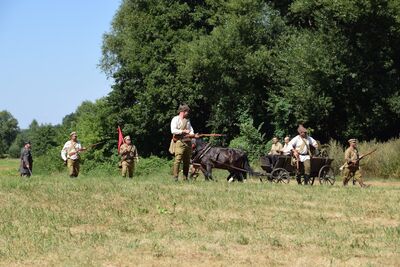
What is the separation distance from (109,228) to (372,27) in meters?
25.0

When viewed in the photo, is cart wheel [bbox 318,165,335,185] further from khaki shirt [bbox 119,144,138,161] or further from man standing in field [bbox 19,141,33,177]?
man standing in field [bbox 19,141,33,177]

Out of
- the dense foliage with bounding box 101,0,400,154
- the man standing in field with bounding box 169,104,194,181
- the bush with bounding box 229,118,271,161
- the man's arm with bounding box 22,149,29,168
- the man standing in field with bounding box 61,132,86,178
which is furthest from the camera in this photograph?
the bush with bounding box 229,118,271,161

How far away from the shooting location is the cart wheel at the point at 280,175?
22.1 metres

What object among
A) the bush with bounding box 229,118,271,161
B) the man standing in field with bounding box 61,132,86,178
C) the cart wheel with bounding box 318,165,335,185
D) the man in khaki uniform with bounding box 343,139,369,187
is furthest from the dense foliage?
the man standing in field with bounding box 61,132,86,178

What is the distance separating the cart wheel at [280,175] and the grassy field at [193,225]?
6471 millimetres

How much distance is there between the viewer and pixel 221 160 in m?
21.9

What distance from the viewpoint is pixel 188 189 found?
14.3m

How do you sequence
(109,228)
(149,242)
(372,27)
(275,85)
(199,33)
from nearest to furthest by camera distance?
(149,242), (109,228), (372,27), (275,85), (199,33)

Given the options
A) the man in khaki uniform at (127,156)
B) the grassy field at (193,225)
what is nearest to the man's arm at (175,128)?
the grassy field at (193,225)

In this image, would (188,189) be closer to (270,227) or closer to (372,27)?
(270,227)

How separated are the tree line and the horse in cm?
1165

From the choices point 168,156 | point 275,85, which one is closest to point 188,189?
point 275,85

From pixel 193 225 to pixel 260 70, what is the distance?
88.9ft

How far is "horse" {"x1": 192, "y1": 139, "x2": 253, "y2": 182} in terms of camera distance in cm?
2186
